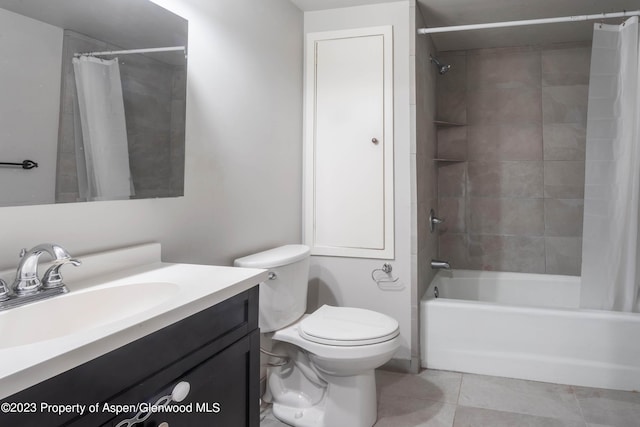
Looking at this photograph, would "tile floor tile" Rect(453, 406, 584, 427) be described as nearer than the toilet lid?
No

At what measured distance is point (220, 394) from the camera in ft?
3.70

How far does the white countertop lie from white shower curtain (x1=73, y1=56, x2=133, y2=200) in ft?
0.70

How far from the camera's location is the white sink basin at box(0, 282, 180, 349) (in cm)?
92

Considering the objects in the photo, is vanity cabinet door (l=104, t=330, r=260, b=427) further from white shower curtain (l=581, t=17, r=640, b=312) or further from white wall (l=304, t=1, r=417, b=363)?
white shower curtain (l=581, t=17, r=640, b=312)

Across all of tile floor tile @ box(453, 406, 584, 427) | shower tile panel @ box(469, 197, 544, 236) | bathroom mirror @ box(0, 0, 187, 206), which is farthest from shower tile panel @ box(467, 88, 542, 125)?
bathroom mirror @ box(0, 0, 187, 206)

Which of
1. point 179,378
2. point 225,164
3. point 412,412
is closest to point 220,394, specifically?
point 179,378

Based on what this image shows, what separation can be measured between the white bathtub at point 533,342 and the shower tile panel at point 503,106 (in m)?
1.59

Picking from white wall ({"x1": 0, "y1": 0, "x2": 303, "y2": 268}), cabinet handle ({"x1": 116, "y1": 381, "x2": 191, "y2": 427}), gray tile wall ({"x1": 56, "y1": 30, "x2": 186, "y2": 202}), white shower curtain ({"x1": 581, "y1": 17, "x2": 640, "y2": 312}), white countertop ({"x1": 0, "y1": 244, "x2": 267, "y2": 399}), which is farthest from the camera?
white shower curtain ({"x1": 581, "y1": 17, "x2": 640, "y2": 312})

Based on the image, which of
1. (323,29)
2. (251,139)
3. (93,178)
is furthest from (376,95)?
(93,178)

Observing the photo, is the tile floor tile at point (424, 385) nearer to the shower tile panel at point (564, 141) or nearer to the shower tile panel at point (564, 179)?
the shower tile panel at point (564, 179)

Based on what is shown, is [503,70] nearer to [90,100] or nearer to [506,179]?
[506,179]

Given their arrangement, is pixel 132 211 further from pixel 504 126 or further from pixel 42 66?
pixel 504 126

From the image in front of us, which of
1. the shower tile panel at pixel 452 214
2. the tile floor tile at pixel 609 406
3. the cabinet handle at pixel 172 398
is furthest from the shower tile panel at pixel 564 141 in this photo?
the cabinet handle at pixel 172 398

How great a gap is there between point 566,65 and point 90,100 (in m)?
3.39
